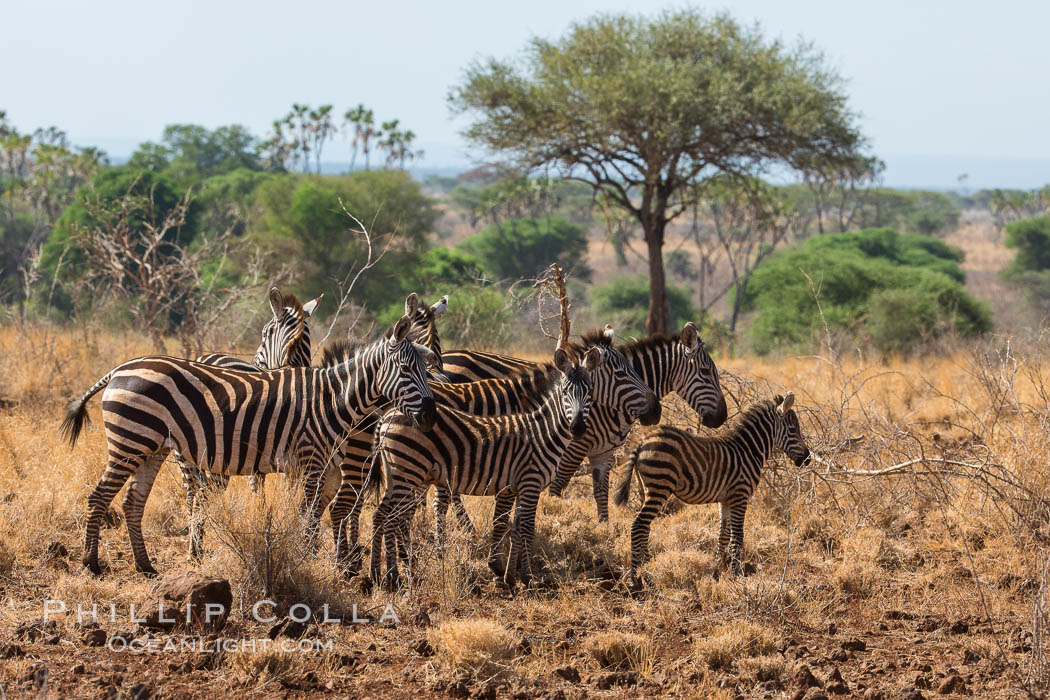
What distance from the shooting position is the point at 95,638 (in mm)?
5574

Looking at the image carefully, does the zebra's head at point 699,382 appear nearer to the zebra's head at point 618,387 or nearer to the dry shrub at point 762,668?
the zebra's head at point 618,387

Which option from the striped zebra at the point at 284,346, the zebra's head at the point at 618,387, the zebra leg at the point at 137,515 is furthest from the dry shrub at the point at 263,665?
the zebra's head at the point at 618,387

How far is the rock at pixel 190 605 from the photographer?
568 cm

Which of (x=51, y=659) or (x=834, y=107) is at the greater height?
(x=834, y=107)

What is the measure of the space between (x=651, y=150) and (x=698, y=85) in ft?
5.09

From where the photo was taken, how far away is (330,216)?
27.2 meters

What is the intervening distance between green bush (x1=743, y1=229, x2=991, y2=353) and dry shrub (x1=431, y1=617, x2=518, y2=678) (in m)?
16.8

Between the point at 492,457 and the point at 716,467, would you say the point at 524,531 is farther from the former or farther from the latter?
the point at 716,467

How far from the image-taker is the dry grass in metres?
5.39

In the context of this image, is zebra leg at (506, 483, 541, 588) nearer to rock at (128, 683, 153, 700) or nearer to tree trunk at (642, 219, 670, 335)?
rock at (128, 683, 153, 700)

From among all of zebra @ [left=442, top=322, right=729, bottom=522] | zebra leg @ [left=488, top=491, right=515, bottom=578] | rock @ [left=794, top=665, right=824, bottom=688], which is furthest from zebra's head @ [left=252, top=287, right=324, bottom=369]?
rock @ [left=794, top=665, right=824, bottom=688]

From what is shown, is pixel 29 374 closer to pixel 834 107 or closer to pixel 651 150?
pixel 651 150

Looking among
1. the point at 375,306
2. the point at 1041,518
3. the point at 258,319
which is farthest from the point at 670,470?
the point at 375,306

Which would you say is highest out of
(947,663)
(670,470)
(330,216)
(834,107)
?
(834,107)
